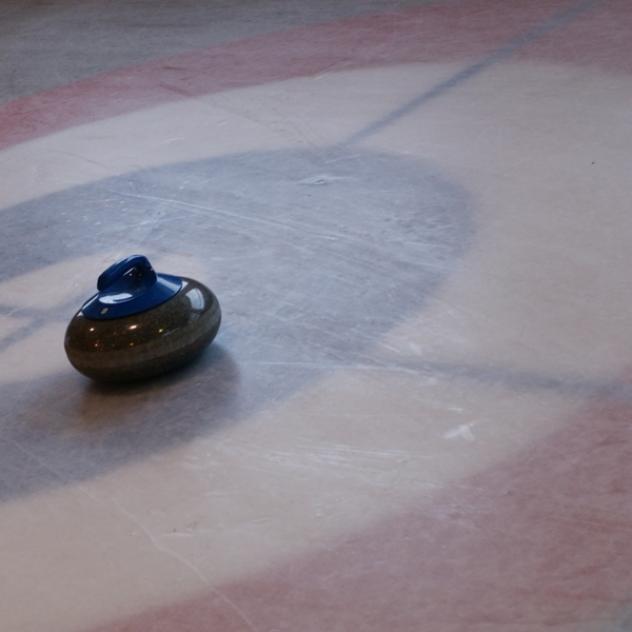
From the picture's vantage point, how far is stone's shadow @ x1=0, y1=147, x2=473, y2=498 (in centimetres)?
234

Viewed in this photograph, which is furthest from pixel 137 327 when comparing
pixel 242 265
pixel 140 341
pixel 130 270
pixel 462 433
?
pixel 462 433

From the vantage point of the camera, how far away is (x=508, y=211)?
9.99 feet

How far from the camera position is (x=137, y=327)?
2418 millimetres

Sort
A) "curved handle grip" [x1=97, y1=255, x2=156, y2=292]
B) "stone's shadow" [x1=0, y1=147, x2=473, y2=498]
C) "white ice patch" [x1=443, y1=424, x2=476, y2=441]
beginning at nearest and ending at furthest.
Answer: "white ice patch" [x1=443, y1=424, x2=476, y2=441] < "stone's shadow" [x1=0, y1=147, x2=473, y2=498] < "curved handle grip" [x1=97, y1=255, x2=156, y2=292]

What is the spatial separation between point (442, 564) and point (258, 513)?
1.19 ft

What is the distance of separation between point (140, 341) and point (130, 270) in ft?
0.56

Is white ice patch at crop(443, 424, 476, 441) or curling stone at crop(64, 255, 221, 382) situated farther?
curling stone at crop(64, 255, 221, 382)

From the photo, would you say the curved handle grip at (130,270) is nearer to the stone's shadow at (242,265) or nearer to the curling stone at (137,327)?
the curling stone at (137,327)

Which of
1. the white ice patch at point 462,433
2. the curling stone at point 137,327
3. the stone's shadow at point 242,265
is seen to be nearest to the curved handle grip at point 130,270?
the curling stone at point 137,327

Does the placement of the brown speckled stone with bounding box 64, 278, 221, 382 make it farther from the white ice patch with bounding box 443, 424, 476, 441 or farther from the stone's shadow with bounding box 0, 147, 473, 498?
the white ice patch with bounding box 443, 424, 476, 441

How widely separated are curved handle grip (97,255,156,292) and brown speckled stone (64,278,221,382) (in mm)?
75

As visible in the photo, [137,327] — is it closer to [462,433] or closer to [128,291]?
[128,291]

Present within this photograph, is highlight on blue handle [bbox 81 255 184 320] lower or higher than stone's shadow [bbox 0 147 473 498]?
higher

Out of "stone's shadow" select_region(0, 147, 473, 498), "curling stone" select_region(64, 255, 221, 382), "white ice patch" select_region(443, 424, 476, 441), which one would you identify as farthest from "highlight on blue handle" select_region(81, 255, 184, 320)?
"white ice patch" select_region(443, 424, 476, 441)
